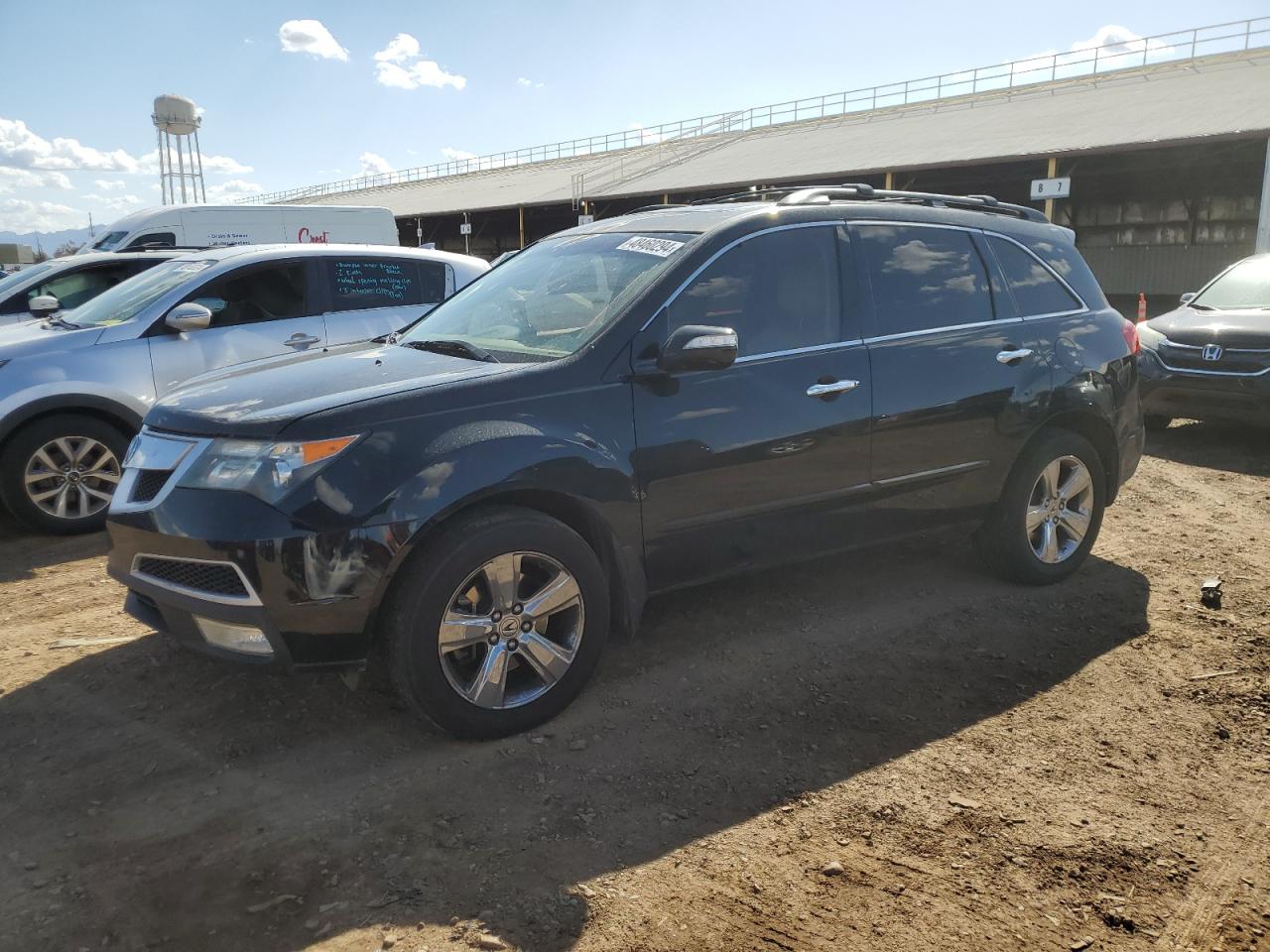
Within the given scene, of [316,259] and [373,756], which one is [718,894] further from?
[316,259]

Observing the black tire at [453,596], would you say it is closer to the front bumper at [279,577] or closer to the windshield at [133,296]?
the front bumper at [279,577]

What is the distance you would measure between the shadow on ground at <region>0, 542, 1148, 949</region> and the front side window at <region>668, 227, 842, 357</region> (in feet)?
4.48

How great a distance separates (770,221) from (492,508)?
175 cm

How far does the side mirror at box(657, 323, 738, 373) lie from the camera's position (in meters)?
3.42

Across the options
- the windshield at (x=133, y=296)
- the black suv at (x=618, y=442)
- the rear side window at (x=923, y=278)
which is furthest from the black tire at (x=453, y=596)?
the windshield at (x=133, y=296)

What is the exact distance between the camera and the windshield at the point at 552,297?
3.72 m

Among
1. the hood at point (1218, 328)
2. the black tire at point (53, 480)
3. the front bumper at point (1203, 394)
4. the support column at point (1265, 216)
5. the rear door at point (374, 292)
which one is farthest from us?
the support column at point (1265, 216)

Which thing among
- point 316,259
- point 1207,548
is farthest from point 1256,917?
point 316,259

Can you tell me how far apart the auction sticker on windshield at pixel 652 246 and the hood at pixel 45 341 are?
424 centimetres

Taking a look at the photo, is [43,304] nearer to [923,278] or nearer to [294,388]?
[294,388]

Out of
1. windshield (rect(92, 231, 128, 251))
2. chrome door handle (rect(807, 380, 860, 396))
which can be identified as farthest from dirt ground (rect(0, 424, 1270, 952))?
windshield (rect(92, 231, 128, 251))

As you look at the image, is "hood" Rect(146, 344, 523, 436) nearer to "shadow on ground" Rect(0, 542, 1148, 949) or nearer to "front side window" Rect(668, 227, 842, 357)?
"front side window" Rect(668, 227, 842, 357)

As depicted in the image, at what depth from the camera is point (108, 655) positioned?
13.7 ft

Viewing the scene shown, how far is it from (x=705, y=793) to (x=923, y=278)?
8.58 ft
